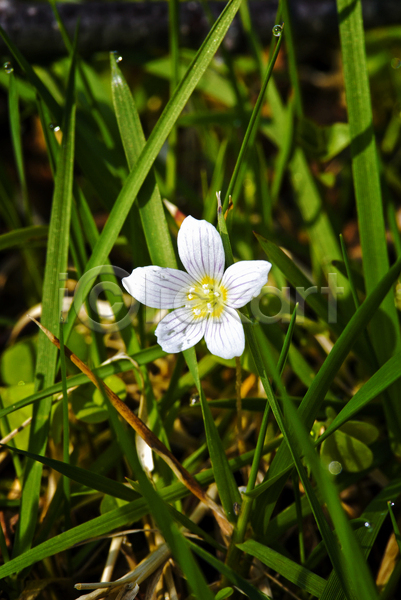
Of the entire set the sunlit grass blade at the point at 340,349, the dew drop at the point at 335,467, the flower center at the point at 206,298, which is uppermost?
the flower center at the point at 206,298

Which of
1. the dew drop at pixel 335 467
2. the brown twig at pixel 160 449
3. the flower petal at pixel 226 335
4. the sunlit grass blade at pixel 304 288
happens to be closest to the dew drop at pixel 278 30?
the sunlit grass blade at pixel 304 288

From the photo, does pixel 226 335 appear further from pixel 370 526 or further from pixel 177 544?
pixel 370 526

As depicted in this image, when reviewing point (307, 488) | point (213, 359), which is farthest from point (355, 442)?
point (213, 359)

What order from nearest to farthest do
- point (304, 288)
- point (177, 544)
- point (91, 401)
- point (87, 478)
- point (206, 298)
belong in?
point (177, 544) < point (87, 478) < point (206, 298) < point (304, 288) < point (91, 401)

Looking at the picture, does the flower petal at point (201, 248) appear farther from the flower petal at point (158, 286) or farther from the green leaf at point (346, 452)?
the green leaf at point (346, 452)

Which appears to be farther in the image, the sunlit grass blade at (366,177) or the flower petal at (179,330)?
the sunlit grass blade at (366,177)

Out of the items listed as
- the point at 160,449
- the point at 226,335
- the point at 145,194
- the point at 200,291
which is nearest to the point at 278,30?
the point at 145,194
